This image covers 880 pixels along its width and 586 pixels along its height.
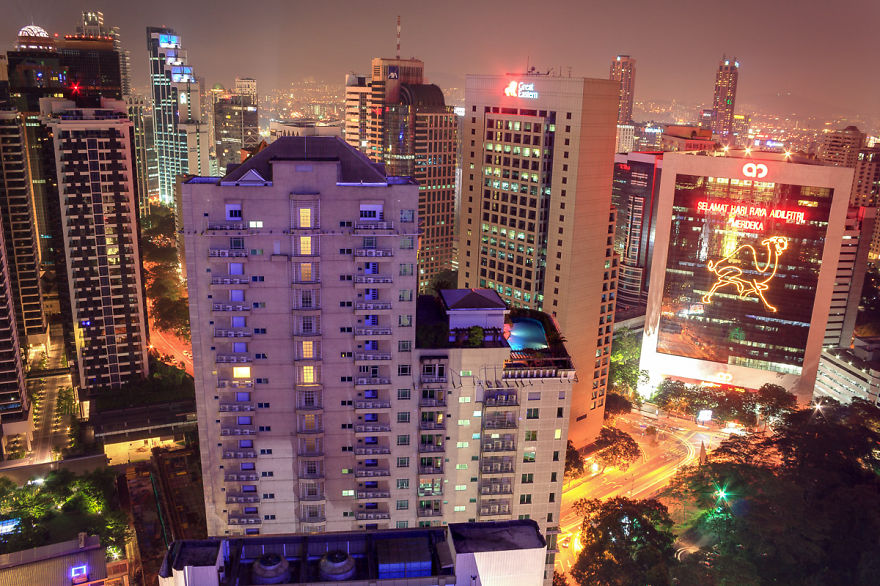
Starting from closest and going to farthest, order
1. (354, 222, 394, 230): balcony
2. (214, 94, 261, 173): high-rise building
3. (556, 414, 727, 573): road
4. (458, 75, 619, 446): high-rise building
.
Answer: (354, 222, 394, 230): balcony, (556, 414, 727, 573): road, (458, 75, 619, 446): high-rise building, (214, 94, 261, 173): high-rise building

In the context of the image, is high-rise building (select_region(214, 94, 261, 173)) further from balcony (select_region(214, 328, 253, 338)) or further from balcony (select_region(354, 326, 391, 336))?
balcony (select_region(354, 326, 391, 336))

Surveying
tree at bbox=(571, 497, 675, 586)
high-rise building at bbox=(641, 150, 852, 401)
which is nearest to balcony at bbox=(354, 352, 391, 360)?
tree at bbox=(571, 497, 675, 586)

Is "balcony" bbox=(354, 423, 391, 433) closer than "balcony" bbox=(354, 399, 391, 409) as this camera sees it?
No

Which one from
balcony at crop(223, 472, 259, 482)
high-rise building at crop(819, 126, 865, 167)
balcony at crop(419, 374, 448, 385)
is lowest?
balcony at crop(223, 472, 259, 482)

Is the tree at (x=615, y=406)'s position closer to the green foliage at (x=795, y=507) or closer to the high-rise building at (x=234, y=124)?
the green foliage at (x=795, y=507)

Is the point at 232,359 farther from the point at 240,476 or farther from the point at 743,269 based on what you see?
the point at 743,269

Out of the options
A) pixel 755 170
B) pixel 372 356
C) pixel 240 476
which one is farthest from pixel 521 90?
pixel 240 476

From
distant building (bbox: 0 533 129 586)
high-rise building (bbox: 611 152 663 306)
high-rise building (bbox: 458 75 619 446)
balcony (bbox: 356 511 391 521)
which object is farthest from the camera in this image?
high-rise building (bbox: 611 152 663 306)
